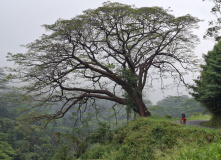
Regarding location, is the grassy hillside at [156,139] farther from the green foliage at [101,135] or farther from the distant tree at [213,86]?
the distant tree at [213,86]

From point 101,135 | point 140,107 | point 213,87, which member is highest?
point 213,87

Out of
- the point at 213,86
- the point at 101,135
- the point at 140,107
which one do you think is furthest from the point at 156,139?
the point at 101,135

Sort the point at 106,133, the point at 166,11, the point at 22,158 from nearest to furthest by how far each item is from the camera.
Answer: the point at 166,11
the point at 106,133
the point at 22,158

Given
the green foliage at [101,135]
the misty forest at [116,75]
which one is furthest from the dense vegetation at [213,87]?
the green foliage at [101,135]

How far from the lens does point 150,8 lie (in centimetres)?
1276

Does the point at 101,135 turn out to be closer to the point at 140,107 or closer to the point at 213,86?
the point at 140,107

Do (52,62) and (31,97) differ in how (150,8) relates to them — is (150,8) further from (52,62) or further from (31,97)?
(31,97)

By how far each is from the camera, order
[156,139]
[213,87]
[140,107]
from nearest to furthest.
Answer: [156,139] < [213,87] < [140,107]

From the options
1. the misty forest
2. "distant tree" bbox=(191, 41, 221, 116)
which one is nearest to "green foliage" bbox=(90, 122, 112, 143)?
the misty forest

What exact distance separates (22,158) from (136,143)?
74.8ft

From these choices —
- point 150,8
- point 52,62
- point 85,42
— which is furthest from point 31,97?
point 150,8

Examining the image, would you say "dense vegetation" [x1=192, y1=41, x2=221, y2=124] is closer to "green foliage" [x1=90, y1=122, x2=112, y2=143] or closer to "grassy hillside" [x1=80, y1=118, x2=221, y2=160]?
"grassy hillside" [x1=80, y1=118, x2=221, y2=160]

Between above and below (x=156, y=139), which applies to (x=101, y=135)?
below

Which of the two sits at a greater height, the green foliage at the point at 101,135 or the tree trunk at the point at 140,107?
the tree trunk at the point at 140,107
